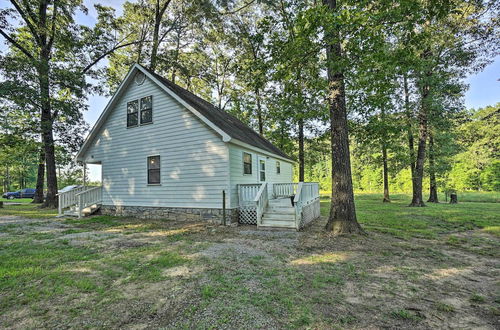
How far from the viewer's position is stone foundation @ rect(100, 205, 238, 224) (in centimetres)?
877

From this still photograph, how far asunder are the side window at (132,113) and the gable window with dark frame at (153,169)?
2.07 m

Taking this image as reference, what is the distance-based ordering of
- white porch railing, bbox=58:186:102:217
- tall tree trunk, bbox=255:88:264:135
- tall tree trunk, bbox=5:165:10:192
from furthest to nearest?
tall tree trunk, bbox=5:165:10:192 → tall tree trunk, bbox=255:88:264:135 → white porch railing, bbox=58:186:102:217

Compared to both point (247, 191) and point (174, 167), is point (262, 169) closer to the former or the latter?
point (247, 191)

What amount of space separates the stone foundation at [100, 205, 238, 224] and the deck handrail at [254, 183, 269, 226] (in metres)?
1.17

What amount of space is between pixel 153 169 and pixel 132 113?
3.16 meters

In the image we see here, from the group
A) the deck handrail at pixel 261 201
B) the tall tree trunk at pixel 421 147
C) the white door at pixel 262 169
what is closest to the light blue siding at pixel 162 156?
the deck handrail at pixel 261 201

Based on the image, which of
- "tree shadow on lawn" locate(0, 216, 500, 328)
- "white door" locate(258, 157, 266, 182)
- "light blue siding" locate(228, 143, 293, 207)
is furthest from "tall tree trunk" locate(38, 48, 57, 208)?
"white door" locate(258, 157, 266, 182)

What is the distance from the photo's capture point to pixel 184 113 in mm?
9500

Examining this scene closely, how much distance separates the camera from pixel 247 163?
10.5 m

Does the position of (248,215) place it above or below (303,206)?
below

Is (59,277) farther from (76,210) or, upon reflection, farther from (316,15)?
(76,210)

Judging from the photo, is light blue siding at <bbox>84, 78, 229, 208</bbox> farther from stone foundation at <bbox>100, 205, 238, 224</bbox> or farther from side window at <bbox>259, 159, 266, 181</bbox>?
side window at <bbox>259, 159, 266, 181</bbox>

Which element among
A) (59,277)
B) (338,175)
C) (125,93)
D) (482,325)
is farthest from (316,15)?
(125,93)

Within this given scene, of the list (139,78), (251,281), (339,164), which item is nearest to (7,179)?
(139,78)
